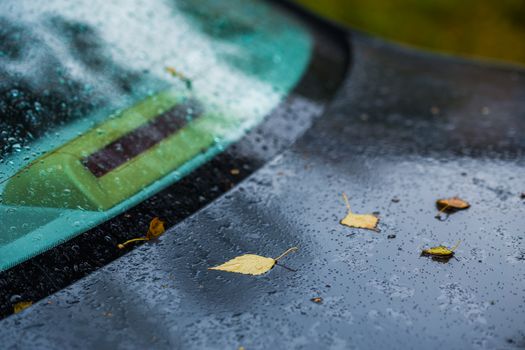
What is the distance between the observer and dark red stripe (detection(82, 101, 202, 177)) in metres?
1.47

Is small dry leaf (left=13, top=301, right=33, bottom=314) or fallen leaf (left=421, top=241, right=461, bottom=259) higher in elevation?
fallen leaf (left=421, top=241, right=461, bottom=259)

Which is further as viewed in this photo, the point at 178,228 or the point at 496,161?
the point at 496,161

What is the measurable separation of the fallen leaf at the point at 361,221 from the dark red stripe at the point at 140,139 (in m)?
0.53

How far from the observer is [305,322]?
1.14 m

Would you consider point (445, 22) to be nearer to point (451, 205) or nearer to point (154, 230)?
point (451, 205)

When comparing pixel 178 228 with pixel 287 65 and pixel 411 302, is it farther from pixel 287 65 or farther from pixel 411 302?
pixel 287 65

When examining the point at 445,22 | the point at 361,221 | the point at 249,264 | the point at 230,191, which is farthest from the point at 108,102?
the point at 445,22

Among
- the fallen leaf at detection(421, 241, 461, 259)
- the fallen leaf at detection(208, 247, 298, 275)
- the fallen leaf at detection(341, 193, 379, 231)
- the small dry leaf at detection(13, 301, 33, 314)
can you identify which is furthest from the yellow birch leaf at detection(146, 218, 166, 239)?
the fallen leaf at detection(421, 241, 461, 259)

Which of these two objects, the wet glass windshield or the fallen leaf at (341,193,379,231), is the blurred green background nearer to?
the wet glass windshield

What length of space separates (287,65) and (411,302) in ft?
3.73

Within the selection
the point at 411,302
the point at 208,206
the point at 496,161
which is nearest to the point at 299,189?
the point at 208,206

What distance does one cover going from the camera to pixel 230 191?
1560mm

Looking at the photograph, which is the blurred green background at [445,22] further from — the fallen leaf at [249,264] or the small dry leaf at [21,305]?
the small dry leaf at [21,305]

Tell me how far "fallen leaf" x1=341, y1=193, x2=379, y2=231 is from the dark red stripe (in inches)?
21.0
